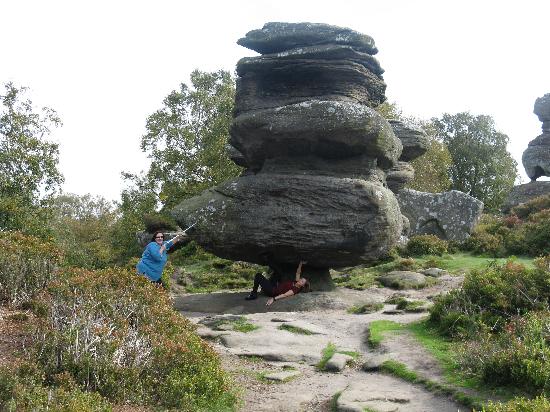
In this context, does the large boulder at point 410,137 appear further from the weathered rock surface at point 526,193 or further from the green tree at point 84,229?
the weathered rock surface at point 526,193

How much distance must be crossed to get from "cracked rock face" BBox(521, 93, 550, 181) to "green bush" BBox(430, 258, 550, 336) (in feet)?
120

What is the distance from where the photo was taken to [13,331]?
923 cm

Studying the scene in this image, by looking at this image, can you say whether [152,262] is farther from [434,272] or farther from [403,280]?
[434,272]

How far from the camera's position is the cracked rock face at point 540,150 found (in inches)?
1828

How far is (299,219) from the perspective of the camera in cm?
1906

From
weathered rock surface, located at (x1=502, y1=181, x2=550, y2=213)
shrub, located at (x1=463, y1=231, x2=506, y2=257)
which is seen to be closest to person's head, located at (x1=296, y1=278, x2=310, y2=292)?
shrub, located at (x1=463, y1=231, x2=506, y2=257)

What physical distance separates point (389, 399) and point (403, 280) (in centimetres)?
1397

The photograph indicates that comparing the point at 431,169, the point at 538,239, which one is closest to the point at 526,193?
the point at 431,169

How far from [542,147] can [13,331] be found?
153ft

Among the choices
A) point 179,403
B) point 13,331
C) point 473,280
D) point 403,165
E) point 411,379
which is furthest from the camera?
point 403,165

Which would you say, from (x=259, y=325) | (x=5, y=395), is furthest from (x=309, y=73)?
(x=5, y=395)

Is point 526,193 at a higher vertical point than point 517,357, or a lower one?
higher

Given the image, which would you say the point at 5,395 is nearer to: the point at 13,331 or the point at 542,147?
the point at 13,331

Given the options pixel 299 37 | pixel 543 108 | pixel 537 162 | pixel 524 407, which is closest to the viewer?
pixel 524 407
